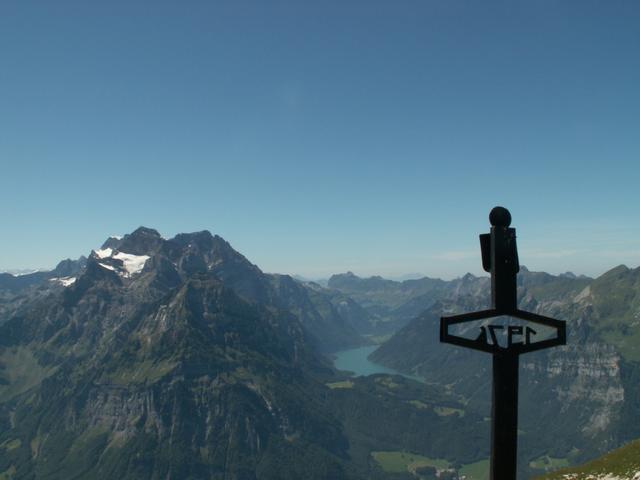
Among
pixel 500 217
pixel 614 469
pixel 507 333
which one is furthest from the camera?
pixel 614 469

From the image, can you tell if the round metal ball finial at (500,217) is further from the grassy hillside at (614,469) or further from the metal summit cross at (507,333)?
the grassy hillside at (614,469)

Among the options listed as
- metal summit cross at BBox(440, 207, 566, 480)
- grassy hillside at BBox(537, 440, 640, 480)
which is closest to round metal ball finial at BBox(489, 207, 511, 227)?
metal summit cross at BBox(440, 207, 566, 480)

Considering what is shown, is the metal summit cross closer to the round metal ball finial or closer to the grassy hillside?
the round metal ball finial

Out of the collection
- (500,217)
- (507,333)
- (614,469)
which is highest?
(500,217)

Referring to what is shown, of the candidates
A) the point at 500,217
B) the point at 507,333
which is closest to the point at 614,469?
the point at 507,333

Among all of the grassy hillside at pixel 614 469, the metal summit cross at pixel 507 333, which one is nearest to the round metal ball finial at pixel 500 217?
the metal summit cross at pixel 507 333

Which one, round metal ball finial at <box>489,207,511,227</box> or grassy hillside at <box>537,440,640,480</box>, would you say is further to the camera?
grassy hillside at <box>537,440,640,480</box>

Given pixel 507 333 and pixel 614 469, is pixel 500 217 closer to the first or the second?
pixel 507 333

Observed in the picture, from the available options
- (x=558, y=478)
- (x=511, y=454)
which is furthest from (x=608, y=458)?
(x=511, y=454)
